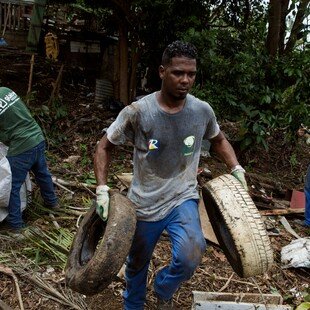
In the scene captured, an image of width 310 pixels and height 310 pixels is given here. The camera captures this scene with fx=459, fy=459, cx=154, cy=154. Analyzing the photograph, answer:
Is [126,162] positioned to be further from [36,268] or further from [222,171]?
[36,268]

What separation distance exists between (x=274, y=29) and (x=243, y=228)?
5449 mm

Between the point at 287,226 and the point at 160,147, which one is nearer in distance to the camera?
the point at 160,147

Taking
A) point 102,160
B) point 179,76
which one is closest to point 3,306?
point 102,160

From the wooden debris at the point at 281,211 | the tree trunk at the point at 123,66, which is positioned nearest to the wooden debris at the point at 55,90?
the tree trunk at the point at 123,66

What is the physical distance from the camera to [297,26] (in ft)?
26.5

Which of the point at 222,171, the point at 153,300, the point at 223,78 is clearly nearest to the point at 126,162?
the point at 222,171

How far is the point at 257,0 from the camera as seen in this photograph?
887cm

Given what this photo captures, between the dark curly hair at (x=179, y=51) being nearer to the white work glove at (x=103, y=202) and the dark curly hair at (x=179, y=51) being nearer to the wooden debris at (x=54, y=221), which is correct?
the white work glove at (x=103, y=202)

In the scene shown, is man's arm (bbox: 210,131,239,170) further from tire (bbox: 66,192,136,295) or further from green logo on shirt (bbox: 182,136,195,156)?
tire (bbox: 66,192,136,295)

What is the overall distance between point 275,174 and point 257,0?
11.2ft

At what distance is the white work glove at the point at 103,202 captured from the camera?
10.1ft

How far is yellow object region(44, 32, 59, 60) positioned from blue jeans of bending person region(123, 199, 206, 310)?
875cm

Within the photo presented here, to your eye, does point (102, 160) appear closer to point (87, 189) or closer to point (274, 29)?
point (87, 189)

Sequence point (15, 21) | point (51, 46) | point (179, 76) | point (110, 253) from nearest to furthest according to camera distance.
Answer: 1. point (110, 253)
2. point (179, 76)
3. point (51, 46)
4. point (15, 21)
